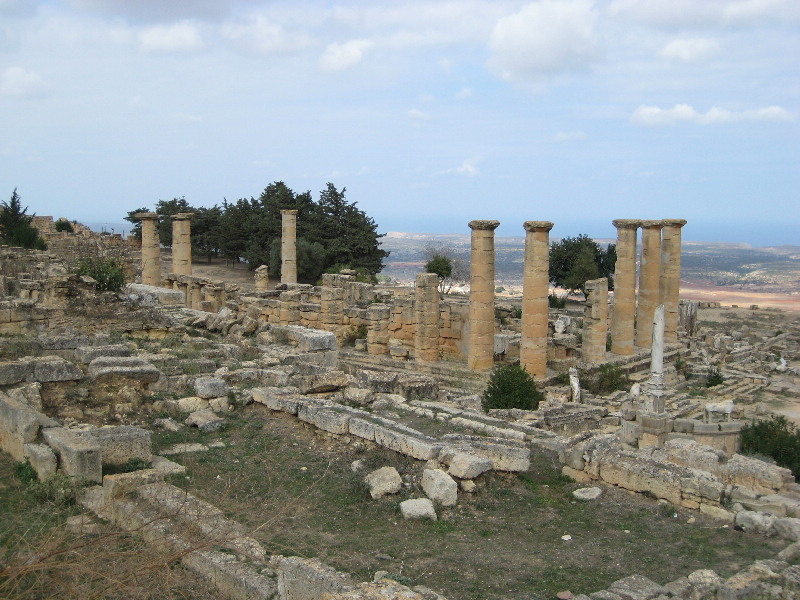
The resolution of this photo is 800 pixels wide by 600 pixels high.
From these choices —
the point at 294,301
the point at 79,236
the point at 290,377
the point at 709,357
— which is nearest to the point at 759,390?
the point at 709,357

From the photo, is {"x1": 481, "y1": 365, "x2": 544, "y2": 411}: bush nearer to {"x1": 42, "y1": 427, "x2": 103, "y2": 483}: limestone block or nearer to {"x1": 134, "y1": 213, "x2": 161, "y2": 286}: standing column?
{"x1": 42, "y1": 427, "x2": 103, "y2": 483}: limestone block

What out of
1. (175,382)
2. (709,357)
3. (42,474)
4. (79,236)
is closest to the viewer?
(42,474)

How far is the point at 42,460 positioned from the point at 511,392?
34.0 ft

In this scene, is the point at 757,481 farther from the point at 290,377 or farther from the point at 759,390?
the point at 759,390

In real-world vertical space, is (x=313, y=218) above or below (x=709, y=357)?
above

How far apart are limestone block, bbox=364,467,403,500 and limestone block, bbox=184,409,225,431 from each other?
8.62 ft

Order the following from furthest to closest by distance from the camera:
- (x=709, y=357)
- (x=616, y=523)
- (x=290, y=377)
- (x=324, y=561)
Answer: (x=709, y=357), (x=290, y=377), (x=616, y=523), (x=324, y=561)

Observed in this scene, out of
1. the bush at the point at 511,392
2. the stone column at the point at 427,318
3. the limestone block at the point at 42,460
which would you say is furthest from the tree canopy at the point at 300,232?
the limestone block at the point at 42,460

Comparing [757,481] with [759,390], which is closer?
[757,481]

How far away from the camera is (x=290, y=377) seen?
1178 centimetres

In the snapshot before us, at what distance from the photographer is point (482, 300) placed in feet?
66.4

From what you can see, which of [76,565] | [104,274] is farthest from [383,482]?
[104,274]

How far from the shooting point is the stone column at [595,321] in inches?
845

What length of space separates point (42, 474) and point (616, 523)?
5.68 m
